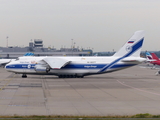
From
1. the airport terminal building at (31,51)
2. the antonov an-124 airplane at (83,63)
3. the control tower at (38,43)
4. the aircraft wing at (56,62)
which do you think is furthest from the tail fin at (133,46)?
the control tower at (38,43)

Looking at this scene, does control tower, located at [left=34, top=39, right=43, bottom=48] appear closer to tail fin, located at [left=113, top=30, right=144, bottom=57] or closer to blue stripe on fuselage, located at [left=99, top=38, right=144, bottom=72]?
tail fin, located at [left=113, top=30, right=144, bottom=57]

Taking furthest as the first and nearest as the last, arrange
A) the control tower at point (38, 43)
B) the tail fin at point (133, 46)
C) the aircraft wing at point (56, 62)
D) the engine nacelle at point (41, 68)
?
1. the control tower at point (38, 43)
2. the tail fin at point (133, 46)
3. the engine nacelle at point (41, 68)
4. the aircraft wing at point (56, 62)

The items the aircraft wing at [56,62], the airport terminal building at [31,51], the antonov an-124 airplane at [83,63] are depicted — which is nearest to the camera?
the aircraft wing at [56,62]

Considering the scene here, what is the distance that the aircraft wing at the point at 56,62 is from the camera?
4556 centimetres

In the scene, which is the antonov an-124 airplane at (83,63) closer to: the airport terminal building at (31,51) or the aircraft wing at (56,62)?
the aircraft wing at (56,62)

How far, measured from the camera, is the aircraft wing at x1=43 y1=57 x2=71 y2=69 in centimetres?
4556

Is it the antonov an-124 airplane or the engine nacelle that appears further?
the antonov an-124 airplane

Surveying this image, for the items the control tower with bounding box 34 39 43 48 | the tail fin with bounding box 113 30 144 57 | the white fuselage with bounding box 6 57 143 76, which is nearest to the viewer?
the white fuselage with bounding box 6 57 143 76

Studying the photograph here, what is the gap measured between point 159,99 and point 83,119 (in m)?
10.8

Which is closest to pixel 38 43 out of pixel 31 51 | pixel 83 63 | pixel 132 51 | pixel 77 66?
pixel 31 51

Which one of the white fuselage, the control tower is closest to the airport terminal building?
the control tower

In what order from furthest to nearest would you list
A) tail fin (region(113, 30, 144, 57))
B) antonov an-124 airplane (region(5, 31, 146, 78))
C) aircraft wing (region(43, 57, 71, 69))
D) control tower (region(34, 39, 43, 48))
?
control tower (region(34, 39, 43, 48)) < tail fin (region(113, 30, 144, 57)) < antonov an-124 airplane (region(5, 31, 146, 78)) < aircraft wing (region(43, 57, 71, 69))

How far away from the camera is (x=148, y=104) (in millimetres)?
21156

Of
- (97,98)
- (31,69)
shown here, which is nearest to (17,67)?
(31,69)
